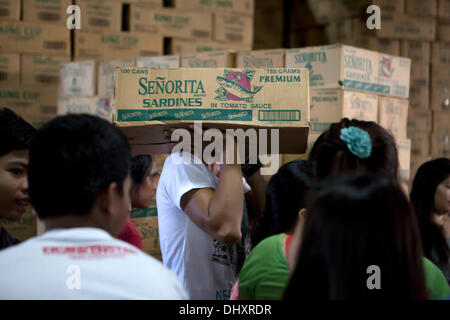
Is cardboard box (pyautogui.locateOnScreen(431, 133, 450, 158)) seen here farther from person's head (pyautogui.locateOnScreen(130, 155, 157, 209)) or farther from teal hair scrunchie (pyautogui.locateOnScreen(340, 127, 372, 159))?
teal hair scrunchie (pyautogui.locateOnScreen(340, 127, 372, 159))

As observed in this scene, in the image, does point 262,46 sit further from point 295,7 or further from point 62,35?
point 62,35

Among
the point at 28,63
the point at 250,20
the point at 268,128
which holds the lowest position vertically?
the point at 268,128

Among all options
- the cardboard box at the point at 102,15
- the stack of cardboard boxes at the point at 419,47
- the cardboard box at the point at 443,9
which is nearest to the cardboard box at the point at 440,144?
the stack of cardboard boxes at the point at 419,47

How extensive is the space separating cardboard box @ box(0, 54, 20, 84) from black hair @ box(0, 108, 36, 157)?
9.42 ft

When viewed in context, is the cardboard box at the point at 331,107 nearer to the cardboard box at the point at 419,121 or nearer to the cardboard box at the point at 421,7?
the cardboard box at the point at 419,121

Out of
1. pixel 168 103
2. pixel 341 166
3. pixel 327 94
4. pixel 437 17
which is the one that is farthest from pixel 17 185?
pixel 437 17

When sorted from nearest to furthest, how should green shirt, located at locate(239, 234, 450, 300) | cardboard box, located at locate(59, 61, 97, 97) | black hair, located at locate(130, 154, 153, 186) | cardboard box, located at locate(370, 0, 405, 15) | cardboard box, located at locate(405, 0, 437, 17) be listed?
green shirt, located at locate(239, 234, 450, 300)
black hair, located at locate(130, 154, 153, 186)
cardboard box, located at locate(59, 61, 97, 97)
cardboard box, located at locate(370, 0, 405, 15)
cardboard box, located at locate(405, 0, 437, 17)

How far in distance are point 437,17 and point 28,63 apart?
3298mm

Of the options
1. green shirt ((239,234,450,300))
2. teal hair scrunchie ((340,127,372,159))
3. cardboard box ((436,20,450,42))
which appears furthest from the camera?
cardboard box ((436,20,450,42))

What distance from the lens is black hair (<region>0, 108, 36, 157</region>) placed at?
6.01 ft

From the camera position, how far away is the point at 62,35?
4.60 metres

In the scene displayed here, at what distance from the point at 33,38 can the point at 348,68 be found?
2609 millimetres

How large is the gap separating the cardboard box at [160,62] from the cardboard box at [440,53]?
226 centimetres

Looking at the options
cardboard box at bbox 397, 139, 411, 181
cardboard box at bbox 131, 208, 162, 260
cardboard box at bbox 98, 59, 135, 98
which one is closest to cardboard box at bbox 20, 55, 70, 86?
cardboard box at bbox 98, 59, 135, 98
